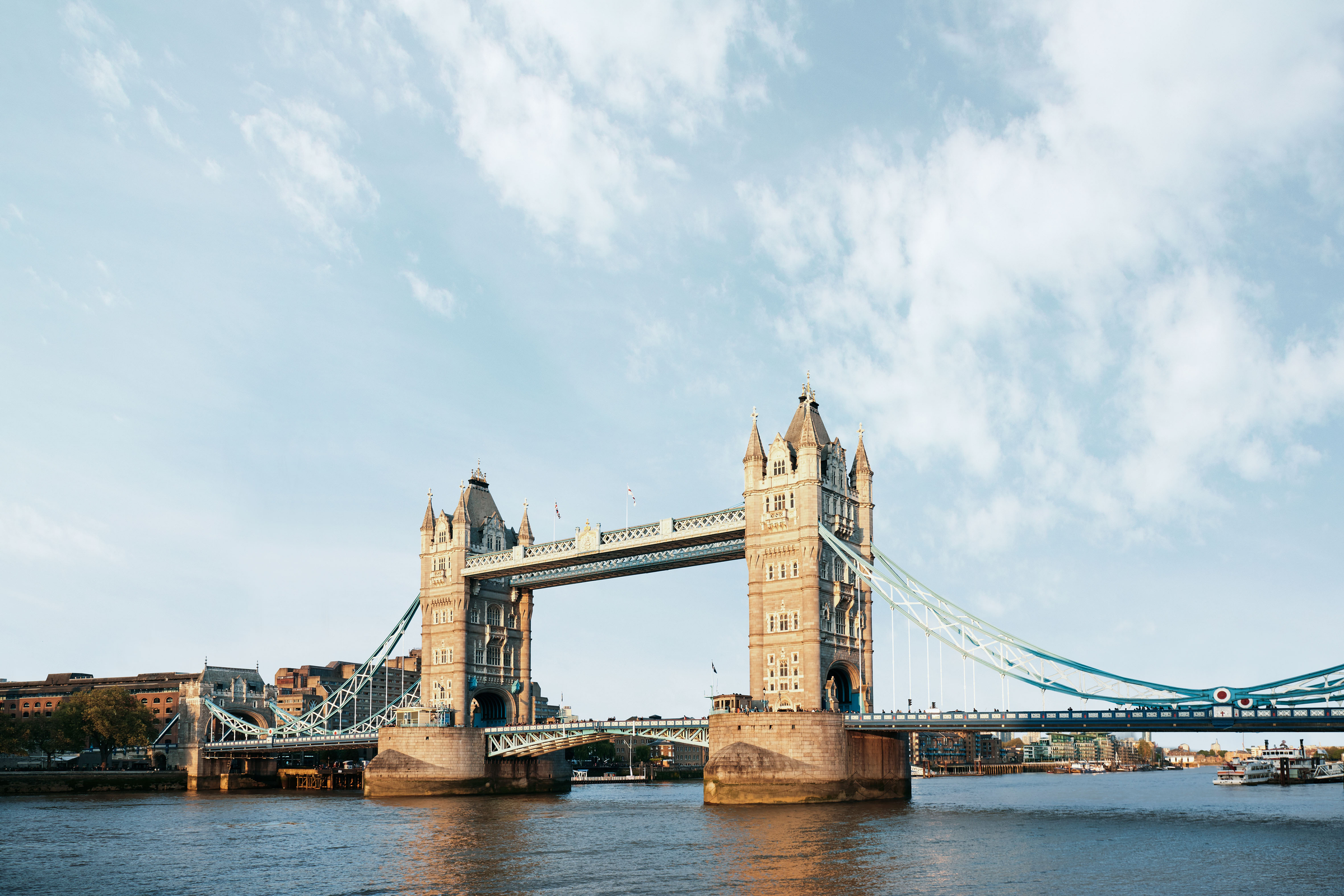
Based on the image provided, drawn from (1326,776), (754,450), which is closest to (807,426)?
(754,450)

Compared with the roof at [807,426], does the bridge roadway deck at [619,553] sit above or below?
below

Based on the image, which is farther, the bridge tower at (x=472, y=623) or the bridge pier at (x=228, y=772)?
the bridge pier at (x=228, y=772)

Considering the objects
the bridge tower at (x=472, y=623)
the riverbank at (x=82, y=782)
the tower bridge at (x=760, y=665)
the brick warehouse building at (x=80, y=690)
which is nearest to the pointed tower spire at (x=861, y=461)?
the tower bridge at (x=760, y=665)

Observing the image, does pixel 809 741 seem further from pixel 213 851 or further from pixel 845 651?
pixel 213 851

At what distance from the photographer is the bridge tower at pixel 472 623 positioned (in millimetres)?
112938

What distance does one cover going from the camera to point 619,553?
103m

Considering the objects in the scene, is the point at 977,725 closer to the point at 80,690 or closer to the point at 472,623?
the point at 472,623

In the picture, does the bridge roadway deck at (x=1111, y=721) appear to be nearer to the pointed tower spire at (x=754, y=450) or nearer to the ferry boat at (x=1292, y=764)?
the pointed tower spire at (x=754, y=450)

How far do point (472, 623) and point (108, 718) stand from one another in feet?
169

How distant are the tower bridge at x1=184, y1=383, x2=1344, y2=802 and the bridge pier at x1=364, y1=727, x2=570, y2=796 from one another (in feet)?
0.50

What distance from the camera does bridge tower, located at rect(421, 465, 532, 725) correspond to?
11294 cm

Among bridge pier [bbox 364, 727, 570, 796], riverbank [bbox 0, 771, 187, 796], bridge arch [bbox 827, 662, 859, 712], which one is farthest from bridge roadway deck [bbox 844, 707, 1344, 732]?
riverbank [bbox 0, 771, 187, 796]

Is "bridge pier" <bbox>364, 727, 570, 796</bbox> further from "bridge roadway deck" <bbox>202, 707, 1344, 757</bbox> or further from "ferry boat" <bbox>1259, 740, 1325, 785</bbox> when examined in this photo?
"ferry boat" <bbox>1259, 740, 1325, 785</bbox>

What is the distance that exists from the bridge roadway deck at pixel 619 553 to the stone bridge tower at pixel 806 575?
3838mm
